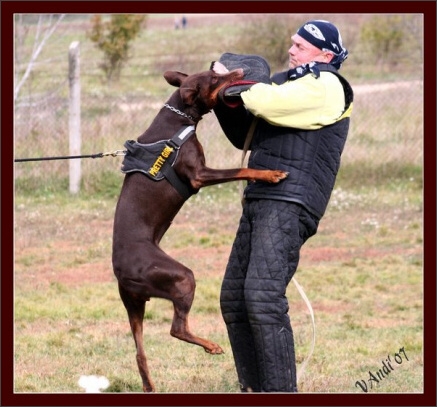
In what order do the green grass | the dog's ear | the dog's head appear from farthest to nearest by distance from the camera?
the green grass < the dog's ear < the dog's head

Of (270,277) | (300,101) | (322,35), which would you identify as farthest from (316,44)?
(270,277)

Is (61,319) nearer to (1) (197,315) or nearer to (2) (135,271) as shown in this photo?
(1) (197,315)

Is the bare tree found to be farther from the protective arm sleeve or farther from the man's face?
the man's face

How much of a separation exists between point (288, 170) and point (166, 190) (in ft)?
1.96

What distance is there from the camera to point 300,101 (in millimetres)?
4492

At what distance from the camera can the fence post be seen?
1185 cm

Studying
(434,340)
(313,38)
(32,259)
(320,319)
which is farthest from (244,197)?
(32,259)

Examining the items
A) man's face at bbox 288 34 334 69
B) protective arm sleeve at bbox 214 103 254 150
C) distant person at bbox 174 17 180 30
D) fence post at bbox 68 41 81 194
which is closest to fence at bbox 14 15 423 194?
fence post at bbox 68 41 81 194

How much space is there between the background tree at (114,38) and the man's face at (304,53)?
13.7m

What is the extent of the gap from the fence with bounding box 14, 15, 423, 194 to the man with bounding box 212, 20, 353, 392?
24.3 ft

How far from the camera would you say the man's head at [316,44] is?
4.67 meters

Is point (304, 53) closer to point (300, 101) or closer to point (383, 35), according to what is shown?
point (300, 101)

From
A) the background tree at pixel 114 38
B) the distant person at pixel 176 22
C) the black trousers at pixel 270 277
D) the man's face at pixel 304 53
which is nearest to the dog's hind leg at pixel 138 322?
the black trousers at pixel 270 277

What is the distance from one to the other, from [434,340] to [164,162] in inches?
92.7
